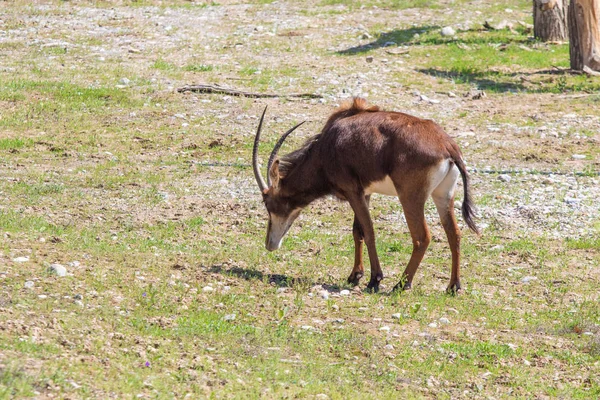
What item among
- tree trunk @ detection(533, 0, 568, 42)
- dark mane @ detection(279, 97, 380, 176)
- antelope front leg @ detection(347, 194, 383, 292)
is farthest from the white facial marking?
tree trunk @ detection(533, 0, 568, 42)

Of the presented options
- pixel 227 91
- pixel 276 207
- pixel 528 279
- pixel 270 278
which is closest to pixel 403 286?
pixel 270 278

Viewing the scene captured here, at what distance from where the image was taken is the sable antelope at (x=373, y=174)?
948 centimetres

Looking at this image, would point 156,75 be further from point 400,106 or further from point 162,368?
point 162,368

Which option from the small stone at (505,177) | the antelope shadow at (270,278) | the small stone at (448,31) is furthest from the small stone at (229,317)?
the small stone at (448,31)

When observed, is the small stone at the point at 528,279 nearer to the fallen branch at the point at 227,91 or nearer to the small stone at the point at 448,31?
the fallen branch at the point at 227,91

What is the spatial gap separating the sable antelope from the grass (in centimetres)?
49

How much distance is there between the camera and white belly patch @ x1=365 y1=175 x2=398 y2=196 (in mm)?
9727

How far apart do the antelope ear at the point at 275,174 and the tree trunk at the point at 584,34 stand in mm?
10980

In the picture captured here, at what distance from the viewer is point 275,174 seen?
410 inches

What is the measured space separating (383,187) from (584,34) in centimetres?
1106

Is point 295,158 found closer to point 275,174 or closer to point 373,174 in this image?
point 275,174

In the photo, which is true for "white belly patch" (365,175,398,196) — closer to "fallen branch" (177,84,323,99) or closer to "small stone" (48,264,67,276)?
"small stone" (48,264,67,276)

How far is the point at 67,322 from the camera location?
758 cm

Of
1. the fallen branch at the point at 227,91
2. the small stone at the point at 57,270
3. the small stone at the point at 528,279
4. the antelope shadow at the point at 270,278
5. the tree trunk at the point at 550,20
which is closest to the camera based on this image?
the small stone at the point at 57,270
